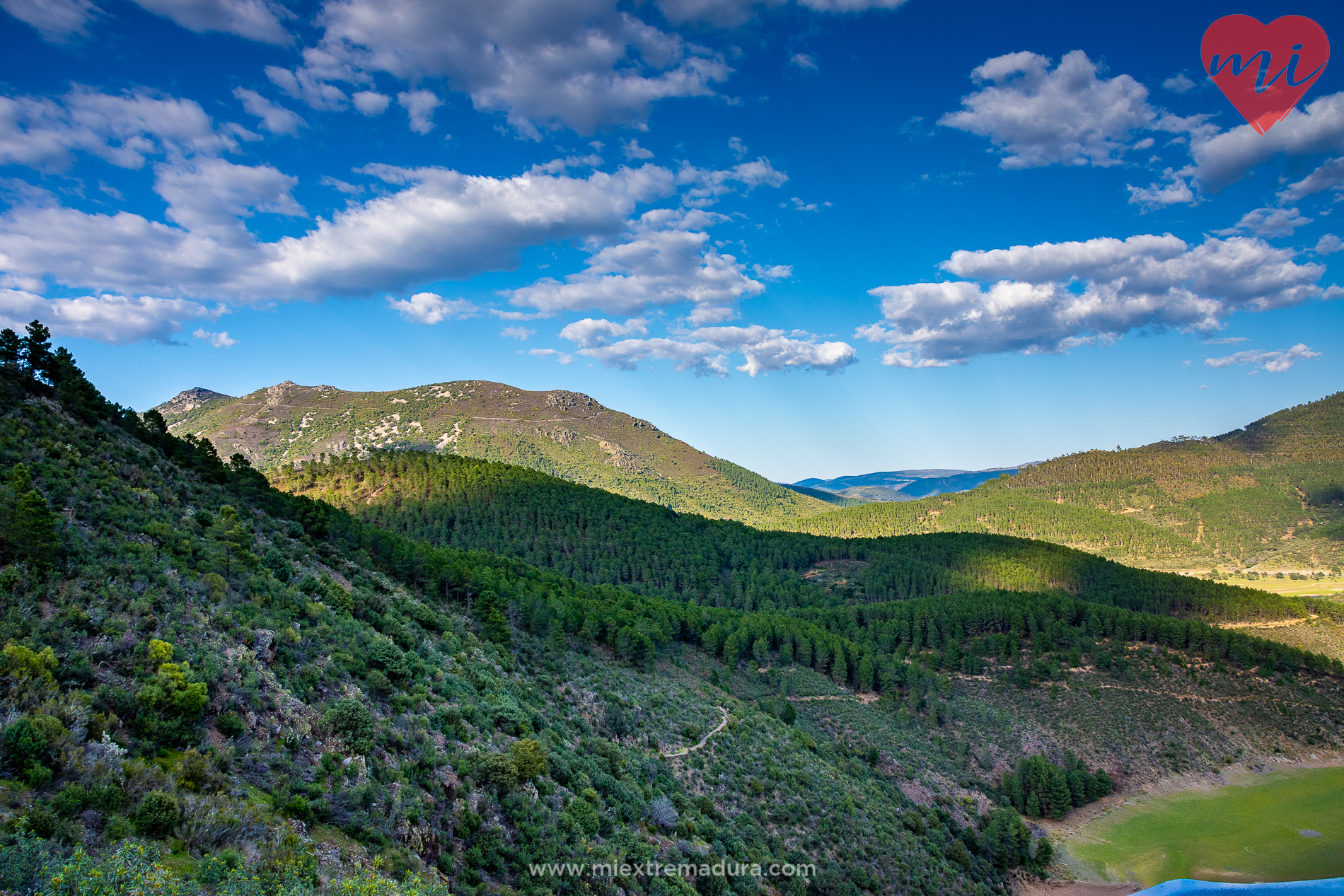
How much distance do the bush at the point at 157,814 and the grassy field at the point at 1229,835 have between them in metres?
74.6

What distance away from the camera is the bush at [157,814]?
1192 centimetres

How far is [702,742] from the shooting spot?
43750mm

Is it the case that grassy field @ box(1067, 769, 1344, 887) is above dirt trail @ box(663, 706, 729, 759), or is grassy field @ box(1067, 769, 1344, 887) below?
below

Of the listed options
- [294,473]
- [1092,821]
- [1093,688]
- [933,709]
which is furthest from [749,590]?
[294,473]

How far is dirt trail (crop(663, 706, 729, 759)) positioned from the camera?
4019 cm

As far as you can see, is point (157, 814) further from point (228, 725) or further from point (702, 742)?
point (702, 742)

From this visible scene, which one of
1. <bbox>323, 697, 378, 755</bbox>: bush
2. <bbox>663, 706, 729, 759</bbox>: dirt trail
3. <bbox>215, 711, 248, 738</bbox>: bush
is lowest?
<bbox>663, 706, 729, 759</bbox>: dirt trail

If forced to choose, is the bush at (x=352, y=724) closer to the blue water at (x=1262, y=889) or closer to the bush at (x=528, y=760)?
the bush at (x=528, y=760)

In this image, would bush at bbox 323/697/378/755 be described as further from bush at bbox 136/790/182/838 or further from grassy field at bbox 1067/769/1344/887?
grassy field at bbox 1067/769/1344/887

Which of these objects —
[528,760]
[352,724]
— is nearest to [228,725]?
[352,724]

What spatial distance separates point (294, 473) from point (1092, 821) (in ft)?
607

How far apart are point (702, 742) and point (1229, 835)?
61.8m

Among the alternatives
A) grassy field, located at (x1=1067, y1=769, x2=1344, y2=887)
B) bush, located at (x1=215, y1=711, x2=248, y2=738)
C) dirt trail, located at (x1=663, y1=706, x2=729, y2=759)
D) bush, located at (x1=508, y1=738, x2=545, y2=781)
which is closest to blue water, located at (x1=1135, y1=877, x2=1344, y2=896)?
bush, located at (x1=508, y1=738, x2=545, y2=781)

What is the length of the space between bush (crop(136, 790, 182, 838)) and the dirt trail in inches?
1250
